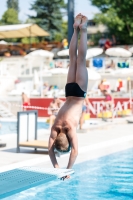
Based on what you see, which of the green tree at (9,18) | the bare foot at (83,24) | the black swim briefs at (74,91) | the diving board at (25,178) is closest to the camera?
the diving board at (25,178)

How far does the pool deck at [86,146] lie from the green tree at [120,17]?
21.2 m

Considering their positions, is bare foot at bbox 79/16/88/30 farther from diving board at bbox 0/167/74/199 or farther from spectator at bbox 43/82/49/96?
spectator at bbox 43/82/49/96

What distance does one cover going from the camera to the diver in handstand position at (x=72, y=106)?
5.62 meters

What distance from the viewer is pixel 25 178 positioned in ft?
19.3

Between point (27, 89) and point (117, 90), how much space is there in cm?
554

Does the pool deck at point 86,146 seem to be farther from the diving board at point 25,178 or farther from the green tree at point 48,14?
the green tree at point 48,14

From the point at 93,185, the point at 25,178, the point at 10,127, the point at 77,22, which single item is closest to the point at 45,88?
the point at 10,127

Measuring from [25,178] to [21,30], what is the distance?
28.2 meters

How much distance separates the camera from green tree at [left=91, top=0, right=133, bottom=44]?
36562 millimetres

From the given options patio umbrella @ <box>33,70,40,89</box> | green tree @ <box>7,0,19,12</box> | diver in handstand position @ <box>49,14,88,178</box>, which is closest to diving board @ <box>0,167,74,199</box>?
diver in handstand position @ <box>49,14,88,178</box>

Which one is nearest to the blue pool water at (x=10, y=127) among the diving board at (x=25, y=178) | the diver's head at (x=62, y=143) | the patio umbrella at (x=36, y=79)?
the patio umbrella at (x=36, y=79)

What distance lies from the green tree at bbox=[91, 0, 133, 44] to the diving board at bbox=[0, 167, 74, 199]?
3134 centimetres

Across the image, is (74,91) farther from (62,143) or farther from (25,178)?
(25,178)

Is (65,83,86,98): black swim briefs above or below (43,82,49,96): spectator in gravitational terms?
above
